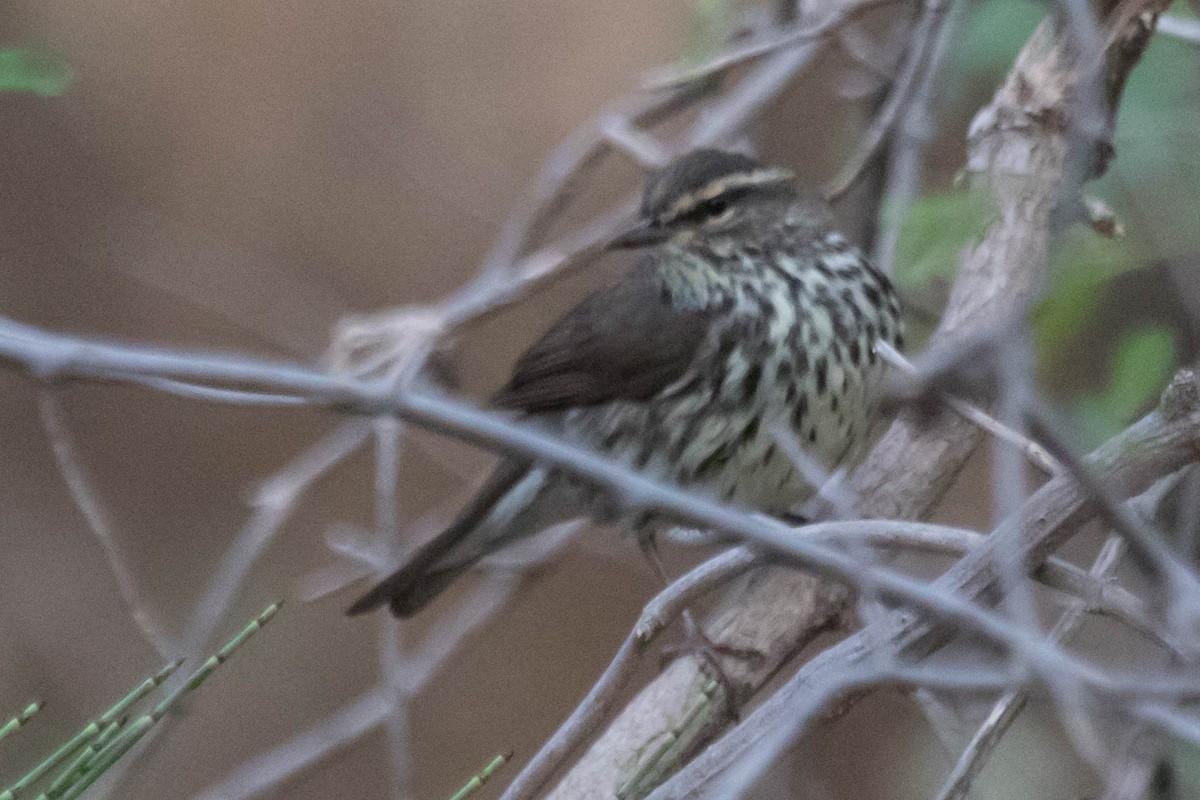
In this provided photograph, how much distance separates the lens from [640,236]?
115 inches

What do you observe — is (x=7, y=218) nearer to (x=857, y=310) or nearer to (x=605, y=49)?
(x=605, y=49)

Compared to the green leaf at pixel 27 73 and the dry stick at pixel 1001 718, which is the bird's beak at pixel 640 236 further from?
the green leaf at pixel 27 73

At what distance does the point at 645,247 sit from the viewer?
307 cm

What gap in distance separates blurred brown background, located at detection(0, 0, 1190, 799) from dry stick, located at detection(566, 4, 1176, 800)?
2233 mm

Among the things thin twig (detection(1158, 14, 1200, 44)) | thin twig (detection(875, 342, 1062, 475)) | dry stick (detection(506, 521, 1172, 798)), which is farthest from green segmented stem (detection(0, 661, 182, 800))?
thin twig (detection(1158, 14, 1200, 44))

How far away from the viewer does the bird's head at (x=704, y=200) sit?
2.94 metres

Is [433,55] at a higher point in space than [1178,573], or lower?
higher

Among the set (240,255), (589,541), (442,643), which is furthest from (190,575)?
(442,643)

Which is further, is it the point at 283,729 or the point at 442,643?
the point at 283,729

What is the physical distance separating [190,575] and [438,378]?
6.49ft

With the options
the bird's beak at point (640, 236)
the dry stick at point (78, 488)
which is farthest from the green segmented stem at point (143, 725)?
the bird's beak at point (640, 236)

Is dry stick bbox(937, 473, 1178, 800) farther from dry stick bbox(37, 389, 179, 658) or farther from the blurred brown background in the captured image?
the blurred brown background

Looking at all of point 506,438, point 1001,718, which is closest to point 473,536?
point 1001,718

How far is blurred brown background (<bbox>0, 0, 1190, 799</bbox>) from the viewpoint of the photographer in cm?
482
